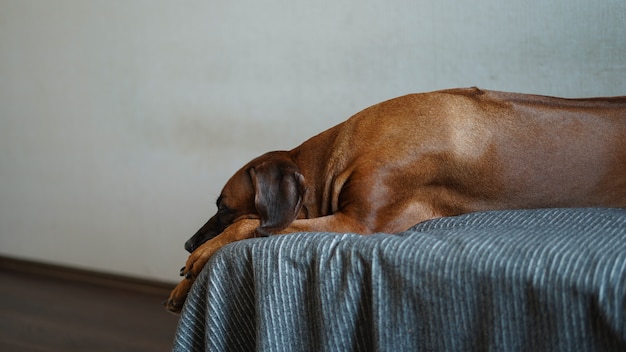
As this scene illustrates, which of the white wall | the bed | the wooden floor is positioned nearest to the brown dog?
the bed

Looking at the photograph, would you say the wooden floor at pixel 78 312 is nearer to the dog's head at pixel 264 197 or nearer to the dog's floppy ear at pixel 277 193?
the dog's head at pixel 264 197

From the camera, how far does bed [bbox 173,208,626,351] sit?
4.33ft

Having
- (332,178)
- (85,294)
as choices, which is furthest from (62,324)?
(332,178)

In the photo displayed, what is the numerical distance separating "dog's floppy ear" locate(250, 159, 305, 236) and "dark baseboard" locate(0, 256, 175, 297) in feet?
7.28

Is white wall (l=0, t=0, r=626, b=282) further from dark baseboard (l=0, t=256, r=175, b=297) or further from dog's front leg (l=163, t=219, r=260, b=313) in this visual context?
dog's front leg (l=163, t=219, r=260, b=313)

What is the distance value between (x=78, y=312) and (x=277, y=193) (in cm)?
227

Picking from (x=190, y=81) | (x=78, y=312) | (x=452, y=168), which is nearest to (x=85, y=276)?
(x=78, y=312)

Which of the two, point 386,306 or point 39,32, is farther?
point 39,32

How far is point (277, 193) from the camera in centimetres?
225

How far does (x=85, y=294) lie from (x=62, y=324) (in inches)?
22.7

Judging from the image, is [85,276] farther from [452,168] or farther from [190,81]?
[452,168]

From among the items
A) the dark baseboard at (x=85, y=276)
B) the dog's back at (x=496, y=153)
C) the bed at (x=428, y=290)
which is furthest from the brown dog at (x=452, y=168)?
the dark baseboard at (x=85, y=276)

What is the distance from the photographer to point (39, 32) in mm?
4598

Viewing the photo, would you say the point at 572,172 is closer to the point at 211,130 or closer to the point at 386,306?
the point at 386,306
